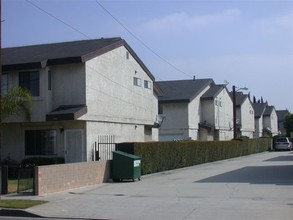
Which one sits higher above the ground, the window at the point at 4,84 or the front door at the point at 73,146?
the window at the point at 4,84

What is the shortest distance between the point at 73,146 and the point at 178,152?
7.53m

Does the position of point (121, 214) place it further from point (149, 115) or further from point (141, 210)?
point (149, 115)

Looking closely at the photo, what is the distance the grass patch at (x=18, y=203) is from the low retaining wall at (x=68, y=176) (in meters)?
1.69

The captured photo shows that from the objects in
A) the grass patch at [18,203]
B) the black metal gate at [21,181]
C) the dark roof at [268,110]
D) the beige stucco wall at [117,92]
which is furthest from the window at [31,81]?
the dark roof at [268,110]

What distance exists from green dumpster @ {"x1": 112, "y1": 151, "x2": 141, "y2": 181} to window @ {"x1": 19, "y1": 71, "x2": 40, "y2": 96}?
19.3 feet

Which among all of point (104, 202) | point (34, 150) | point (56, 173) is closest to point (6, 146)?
point (34, 150)

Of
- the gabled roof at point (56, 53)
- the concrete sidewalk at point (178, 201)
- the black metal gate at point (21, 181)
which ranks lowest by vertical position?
the concrete sidewalk at point (178, 201)

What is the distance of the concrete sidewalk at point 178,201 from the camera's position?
12.7 meters

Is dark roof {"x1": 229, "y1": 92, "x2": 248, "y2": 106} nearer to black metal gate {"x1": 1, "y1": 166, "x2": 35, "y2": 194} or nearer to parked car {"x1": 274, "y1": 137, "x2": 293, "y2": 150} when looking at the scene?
parked car {"x1": 274, "y1": 137, "x2": 293, "y2": 150}

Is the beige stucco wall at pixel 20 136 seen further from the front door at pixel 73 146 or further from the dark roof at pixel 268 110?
the dark roof at pixel 268 110

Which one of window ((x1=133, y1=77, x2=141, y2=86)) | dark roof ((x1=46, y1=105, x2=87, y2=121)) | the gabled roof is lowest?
dark roof ((x1=46, y1=105, x2=87, y2=121))

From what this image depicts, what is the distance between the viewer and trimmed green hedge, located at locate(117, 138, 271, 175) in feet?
81.1

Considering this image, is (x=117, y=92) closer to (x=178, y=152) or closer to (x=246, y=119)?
(x=178, y=152)

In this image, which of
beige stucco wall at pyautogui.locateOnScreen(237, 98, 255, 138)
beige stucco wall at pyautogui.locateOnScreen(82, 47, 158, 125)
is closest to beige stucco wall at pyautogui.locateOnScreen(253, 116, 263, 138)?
beige stucco wall at pyautogui.locateOnScreen(237, 98, 255, 138)
